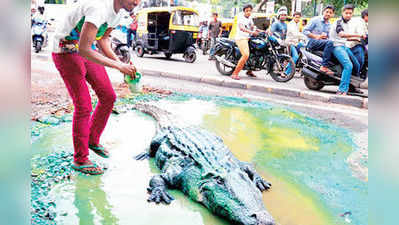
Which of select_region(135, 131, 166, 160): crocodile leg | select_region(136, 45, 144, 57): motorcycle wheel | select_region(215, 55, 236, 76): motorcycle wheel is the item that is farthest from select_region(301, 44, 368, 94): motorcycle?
select_region(136, 45, 144, 57): motorcycle wheel

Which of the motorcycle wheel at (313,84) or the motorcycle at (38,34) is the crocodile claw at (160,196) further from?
the motorcycle at (38,34)

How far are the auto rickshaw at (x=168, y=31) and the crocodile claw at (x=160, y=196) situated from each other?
1049cm

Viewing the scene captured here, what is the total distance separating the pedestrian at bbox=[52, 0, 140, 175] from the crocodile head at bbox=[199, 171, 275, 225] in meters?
1.15

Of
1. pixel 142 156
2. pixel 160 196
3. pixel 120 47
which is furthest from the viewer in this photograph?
pixel 120 47

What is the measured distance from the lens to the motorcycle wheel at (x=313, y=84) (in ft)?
25.6

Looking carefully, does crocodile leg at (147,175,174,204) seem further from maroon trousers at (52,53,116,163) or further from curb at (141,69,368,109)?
curb at (141,69,368,109)

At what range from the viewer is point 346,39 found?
7.02 meters

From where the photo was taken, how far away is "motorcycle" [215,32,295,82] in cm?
839

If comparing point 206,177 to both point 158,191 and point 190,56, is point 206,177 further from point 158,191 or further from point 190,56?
point 190,56

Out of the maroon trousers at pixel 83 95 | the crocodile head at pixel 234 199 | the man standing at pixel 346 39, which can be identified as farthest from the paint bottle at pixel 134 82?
the man standing at pixel 346 39

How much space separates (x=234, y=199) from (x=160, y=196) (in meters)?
0.66

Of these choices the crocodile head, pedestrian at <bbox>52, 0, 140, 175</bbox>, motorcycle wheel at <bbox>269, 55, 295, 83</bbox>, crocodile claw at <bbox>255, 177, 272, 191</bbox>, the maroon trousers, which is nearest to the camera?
the crocodile head

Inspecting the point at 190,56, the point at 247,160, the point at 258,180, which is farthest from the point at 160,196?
the point at 190,56

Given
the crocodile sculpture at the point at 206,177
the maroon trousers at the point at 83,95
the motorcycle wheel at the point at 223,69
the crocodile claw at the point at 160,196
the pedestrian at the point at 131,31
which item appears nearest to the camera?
the crocodile sculpture at the point at 206,177
